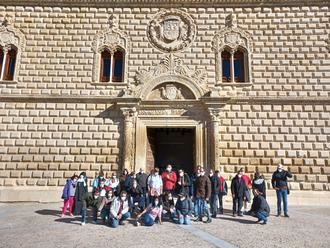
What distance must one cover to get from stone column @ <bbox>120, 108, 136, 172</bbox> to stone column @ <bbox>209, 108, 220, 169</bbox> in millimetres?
3217

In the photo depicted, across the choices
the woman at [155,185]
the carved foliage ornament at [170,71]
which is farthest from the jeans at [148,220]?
the carved foliage ornament at [170,71]

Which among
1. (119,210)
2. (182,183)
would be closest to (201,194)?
(182,183)

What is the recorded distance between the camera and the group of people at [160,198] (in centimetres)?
755

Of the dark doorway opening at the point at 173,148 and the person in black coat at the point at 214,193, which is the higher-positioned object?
the dark doorway opening at the point at 173,148

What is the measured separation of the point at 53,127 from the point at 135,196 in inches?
230

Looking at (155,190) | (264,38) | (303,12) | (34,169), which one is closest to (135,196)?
(155,190)

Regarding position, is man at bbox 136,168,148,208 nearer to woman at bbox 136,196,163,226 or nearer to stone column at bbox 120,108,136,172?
woman at bbox 136,196,163,226

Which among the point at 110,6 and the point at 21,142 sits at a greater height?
the point at 110,6

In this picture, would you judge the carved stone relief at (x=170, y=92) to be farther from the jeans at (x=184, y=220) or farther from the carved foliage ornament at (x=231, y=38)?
the jeans at (x=184, y=220)

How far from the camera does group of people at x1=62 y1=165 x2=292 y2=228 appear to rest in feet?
24.8

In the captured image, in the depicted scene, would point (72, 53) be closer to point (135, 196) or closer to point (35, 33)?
point (35, 33)

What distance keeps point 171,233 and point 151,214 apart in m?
1.15

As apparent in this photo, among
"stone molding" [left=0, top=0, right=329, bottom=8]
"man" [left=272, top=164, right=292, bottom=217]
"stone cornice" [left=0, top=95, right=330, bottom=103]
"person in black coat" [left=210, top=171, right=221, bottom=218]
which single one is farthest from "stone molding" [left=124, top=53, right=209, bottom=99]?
"man" [left=272, top=164, right=292, bottom=217]

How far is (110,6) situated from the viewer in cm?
1372
